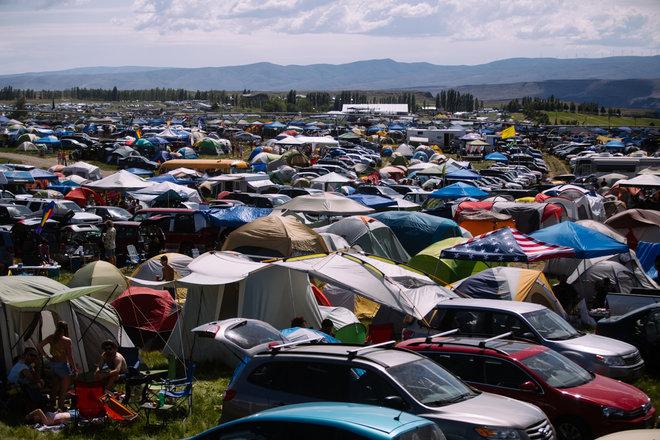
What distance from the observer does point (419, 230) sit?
862 inches

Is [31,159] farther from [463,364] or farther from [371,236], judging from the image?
[463,364]

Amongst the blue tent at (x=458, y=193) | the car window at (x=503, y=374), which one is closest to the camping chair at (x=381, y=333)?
the car window at (x=503, y=374)

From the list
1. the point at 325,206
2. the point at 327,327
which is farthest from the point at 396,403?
the point at 325,206

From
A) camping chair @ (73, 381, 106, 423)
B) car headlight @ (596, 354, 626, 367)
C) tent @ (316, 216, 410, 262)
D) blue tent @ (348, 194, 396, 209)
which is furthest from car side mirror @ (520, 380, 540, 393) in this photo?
blue tent @ (348, 194, 396, 209)

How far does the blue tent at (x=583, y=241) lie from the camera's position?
16828mm

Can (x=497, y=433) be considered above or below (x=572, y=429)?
above

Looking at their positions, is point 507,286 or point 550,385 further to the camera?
point 507,286

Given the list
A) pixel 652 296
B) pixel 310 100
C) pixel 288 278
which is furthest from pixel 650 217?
pixel 310 100

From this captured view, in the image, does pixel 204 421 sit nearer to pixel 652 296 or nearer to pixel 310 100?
pixel 652 296

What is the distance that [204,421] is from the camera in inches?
398

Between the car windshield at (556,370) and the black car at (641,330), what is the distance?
3.30m

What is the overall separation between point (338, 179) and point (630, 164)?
15.1m

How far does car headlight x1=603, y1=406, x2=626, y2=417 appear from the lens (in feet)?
30.0

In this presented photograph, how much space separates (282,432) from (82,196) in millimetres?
25373
